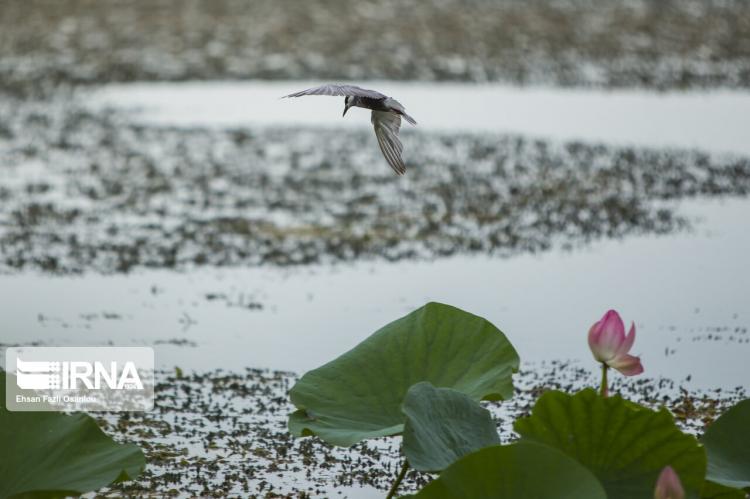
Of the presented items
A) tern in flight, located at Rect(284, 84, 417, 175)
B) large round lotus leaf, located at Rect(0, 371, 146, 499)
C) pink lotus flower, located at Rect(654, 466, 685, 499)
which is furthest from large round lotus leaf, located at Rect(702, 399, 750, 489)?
large round lotus leaf, located at Rect(0, 371, 146, 499)

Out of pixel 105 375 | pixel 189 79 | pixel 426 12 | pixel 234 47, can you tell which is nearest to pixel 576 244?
pixel 105 375

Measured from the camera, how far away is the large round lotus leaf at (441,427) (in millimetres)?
1569

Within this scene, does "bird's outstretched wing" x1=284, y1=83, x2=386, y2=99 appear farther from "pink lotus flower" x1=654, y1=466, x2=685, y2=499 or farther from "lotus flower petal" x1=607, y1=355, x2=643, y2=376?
"pink lotus flower" x1=654, y1=466, x2=685, y2=499

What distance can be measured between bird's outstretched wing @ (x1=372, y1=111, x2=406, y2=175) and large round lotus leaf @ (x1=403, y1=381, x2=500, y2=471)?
298mm

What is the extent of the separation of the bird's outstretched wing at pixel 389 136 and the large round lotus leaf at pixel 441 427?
30 centimetres

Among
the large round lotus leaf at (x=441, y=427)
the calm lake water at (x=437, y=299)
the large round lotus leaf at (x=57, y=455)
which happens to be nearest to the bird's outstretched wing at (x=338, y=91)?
the large round lotus leaf at (x=441, y=427)

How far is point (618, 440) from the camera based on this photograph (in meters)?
1.52

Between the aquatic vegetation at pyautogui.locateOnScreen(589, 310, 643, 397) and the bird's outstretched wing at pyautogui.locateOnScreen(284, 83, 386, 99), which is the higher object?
the bird's outstretched wing at pyautogui.locateOnScreen(284, 83, 386, 99)

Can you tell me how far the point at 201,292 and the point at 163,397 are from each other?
0.91 metres

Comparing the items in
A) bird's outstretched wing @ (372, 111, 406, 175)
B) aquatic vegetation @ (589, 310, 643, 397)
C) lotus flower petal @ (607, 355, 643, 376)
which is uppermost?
bird's outstretched wing @ (372, 111, 406, 175)

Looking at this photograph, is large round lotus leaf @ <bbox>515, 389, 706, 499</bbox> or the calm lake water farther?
the calm lake water

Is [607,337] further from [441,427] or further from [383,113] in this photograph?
[383,113]

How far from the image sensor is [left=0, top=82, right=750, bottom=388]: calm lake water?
3.13 metres

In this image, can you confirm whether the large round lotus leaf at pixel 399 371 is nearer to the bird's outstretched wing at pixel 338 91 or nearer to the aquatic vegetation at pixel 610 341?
the aquatic vegetation at pixel 610 341
